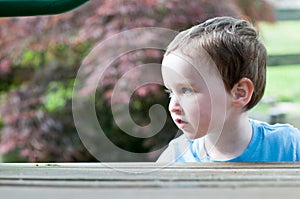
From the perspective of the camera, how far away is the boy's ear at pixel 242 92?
45.7 inches

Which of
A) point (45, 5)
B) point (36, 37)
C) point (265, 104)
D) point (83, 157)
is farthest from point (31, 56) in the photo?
point (45, 5)

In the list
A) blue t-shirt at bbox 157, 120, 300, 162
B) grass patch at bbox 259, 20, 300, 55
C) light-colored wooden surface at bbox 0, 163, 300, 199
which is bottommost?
grass patch at bbox 259, 20, 300, 55

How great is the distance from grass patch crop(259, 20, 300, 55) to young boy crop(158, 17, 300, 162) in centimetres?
223

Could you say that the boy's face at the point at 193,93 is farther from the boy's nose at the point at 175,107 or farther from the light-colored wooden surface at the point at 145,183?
the light-colored wooden surface at the point at 145,183

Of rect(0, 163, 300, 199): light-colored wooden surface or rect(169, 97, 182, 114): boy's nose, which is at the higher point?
rect(0, 163, 300, 199): light-colored wooden surface

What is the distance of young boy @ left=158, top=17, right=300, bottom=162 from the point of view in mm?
1073

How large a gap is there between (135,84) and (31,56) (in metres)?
0.72

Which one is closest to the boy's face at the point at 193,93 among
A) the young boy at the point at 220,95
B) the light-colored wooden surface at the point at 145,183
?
the young boy at the point at 220,95

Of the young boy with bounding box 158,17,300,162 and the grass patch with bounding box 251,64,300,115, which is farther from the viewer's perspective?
the grass patch with bounding box 251,64,300,115

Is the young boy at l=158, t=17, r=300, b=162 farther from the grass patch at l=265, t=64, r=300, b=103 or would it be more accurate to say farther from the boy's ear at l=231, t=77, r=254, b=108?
the grass patch at l=265, t=64, r=300, b=103

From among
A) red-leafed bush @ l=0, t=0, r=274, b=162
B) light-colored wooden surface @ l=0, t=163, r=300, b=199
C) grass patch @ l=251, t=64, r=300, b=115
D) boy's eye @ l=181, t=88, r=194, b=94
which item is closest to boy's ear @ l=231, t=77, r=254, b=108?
boy's eye @ l=181, t=88, r=194, b=94

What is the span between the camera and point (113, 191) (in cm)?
58

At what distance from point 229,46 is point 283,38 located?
8.65 ft

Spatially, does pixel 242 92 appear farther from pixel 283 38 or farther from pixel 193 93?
pixel 283 38
